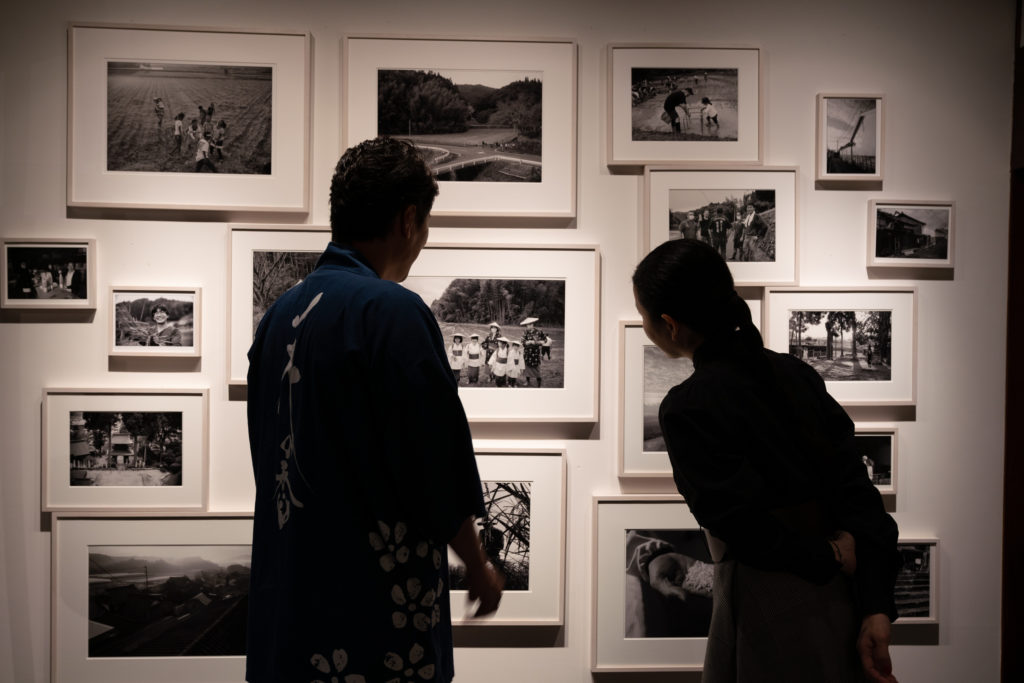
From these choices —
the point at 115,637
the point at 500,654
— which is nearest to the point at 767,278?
the point at 500,654

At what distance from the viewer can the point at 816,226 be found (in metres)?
2.02

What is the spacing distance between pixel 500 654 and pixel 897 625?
3.59 ft

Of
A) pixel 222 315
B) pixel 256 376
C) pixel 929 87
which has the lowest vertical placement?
pixel 256 376

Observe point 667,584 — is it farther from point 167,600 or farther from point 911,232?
point 167,600

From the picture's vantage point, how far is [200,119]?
193 centimetres

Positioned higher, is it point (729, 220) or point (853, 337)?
point (729, 220)

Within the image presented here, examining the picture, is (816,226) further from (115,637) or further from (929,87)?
(115,637)

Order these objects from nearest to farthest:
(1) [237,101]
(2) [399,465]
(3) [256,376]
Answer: (2) [399,465]
(3) [256,376]
(1) [237,101]

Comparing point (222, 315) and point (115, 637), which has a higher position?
point (222, 315)

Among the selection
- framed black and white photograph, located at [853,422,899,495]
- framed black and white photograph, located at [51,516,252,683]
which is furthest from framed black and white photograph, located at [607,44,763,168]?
framed black and white photograph, located at [51,516,252,683]

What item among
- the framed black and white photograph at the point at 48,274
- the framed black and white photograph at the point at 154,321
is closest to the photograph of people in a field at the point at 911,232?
the framed black and white photograph at the point at 154,321

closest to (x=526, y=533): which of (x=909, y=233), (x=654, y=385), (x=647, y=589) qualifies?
(x=647, y=589)

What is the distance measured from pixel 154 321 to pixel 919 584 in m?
2.18

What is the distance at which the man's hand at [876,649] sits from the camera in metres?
1.11
